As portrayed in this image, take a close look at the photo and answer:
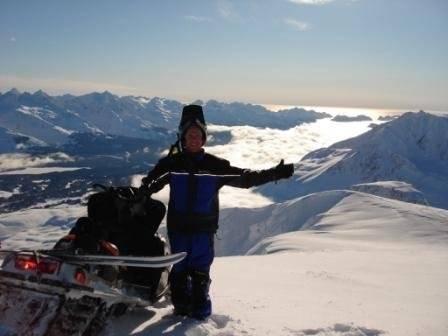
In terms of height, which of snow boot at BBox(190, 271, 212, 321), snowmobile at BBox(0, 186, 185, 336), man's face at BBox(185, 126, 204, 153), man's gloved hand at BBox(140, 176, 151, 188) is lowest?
snow boot at BBox(190, 271, 212, 321)

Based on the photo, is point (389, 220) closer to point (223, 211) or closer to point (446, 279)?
point (446, 279)

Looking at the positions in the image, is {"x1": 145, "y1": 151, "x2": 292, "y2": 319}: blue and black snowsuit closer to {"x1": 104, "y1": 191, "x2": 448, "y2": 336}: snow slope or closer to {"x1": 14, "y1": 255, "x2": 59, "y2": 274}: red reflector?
{"x1": 104, "y1": 191, "x2": 448, "y2": 336}: snow slope

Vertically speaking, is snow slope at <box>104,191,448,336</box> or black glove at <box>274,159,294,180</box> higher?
black glove at <box>274,159,294,180</box>

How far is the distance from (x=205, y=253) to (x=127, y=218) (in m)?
0.97

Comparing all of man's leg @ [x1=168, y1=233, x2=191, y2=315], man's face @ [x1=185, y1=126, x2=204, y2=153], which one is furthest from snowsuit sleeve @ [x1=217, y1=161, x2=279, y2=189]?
man's leg @ [x1=168, y1=233, x2=191, y2=315]

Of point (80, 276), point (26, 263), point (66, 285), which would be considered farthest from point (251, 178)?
point (26, 263)

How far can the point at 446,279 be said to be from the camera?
30.7 ft

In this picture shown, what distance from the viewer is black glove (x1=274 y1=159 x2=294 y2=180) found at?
531 cm

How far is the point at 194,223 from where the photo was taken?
5.20 m

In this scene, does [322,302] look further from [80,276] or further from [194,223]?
[80,276]

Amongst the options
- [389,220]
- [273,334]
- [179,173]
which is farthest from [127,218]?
[389,220]

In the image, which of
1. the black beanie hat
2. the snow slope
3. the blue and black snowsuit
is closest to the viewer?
the snow slope

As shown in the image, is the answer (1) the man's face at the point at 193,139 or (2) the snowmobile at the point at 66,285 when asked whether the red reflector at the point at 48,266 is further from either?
(1) the man's face at the point at 193,139

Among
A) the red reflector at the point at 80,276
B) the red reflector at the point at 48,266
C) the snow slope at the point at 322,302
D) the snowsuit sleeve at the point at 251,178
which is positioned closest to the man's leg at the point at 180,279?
the snow slope at the point at 322,302
